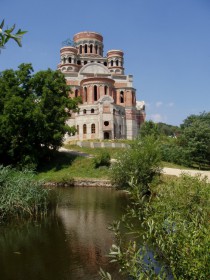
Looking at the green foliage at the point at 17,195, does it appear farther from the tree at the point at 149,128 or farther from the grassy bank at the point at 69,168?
the tree at the point at 149,128

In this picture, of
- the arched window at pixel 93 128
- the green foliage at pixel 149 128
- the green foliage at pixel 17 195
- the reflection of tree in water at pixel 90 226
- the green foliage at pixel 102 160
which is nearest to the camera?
the reflection of tree in water at pixel 90 226

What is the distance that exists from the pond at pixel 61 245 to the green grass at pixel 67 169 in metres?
11.3

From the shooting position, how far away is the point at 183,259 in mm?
4824

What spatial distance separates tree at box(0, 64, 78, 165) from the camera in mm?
33344

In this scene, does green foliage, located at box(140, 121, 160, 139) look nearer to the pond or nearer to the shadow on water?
the shadow on water

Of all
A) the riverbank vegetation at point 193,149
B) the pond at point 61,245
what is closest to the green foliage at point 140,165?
the pond at point 61,245

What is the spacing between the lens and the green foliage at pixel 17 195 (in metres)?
15.9

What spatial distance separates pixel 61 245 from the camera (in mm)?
13094

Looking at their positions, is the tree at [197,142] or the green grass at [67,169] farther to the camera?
the tree at [197,142]

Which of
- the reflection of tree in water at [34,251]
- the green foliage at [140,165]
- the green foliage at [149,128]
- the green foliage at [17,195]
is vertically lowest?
the reflection of tree in water at [34,251]

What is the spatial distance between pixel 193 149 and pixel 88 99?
70.6 feet

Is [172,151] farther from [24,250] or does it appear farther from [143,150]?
[24,250]

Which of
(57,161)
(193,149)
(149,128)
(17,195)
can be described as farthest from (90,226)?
(149,128)

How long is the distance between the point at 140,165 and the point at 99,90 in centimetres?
3212
